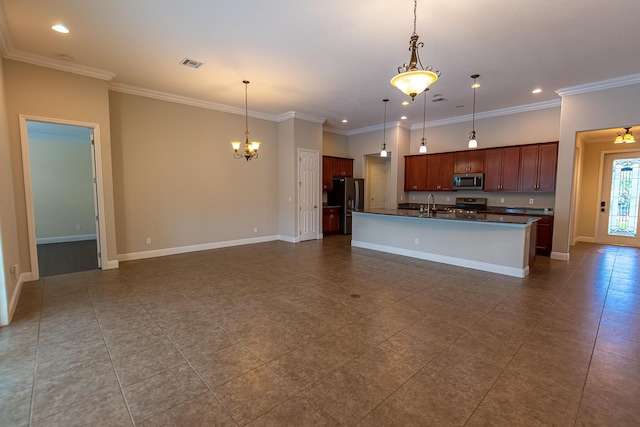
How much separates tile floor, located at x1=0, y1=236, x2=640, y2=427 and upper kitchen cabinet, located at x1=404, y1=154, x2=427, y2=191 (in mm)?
4159

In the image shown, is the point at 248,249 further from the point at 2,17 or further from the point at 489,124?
the point at 489,124

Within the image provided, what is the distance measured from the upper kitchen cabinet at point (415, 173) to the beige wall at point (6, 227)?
8.20 metres

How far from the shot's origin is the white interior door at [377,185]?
10.0 metres

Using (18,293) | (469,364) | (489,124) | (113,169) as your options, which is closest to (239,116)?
(113,169)

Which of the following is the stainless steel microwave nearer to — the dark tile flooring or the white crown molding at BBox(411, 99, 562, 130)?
Result: the white crown molding at BBox(411, 99, 562, 130)

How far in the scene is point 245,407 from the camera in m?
1.93

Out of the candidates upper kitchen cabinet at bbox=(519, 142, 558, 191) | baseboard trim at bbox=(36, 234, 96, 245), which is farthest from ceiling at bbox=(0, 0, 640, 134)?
baseboard trim at bbox=(36, 234, 96, 245)

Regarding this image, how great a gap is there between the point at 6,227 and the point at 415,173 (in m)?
8.29

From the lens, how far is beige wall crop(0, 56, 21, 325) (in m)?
3.07

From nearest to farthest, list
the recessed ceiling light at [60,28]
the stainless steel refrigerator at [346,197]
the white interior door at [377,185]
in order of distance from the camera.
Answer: the recessed ceiling light at [60,28] < the stainless steel refrigerator at [346,197] < the white interior door at [377,185]

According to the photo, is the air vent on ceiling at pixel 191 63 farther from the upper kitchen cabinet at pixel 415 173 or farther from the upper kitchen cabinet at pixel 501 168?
the upper kitchen cabinet at pixel 501 168

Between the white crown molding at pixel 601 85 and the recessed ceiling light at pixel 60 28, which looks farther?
the white crown molding at pixel 601 85

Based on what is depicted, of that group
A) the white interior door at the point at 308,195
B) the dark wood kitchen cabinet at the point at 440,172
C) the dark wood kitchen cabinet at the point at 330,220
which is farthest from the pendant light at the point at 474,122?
the dark wood kitchen cabinet at the point at 330,220

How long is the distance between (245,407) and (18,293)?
13.1 ft
